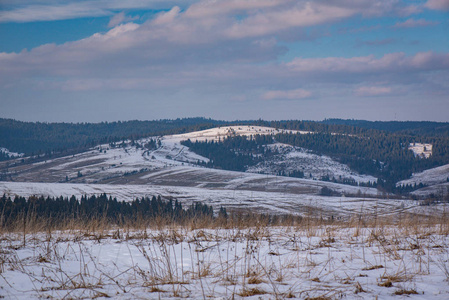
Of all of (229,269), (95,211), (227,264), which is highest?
(227,264)

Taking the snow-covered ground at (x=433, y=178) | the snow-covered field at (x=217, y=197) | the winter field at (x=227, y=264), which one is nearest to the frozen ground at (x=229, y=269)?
the winter field at (x=227, y=264)

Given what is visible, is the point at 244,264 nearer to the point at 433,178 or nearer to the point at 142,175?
the point at 142,175

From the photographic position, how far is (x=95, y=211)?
107 ft

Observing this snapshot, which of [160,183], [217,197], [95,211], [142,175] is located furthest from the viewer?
[142,175]

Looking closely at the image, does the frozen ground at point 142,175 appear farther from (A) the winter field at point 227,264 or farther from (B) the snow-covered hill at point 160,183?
(A) the winter field at point 227,264

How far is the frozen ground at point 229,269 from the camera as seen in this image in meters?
5.83

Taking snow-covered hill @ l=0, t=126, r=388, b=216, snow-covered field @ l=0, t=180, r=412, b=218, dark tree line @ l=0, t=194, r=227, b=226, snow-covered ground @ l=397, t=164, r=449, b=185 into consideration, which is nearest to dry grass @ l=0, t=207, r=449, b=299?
dark tree line @ l=0, t=194, r=227, b=226

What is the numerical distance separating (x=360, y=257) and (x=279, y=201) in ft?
285

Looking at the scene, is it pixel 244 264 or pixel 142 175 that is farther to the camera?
pixel 142 175

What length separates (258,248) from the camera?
903 centimetres

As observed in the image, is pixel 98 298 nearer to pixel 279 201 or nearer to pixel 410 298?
pixel 410 298

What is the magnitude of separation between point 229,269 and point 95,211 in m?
28.2

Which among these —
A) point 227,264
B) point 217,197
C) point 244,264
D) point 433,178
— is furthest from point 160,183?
point 433,178

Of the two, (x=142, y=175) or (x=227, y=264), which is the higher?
(x=227, y=264)
